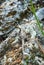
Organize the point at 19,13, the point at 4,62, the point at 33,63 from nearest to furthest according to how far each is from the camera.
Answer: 1. the point at 33,63
2. the point at 4,62
3. the point at 19,13

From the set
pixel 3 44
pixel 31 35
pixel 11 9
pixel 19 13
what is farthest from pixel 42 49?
pixel 11 9

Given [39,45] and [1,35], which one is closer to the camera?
[39,45]

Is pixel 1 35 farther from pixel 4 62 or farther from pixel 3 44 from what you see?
pixel 4 62

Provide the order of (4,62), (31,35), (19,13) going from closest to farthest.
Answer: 1. (4,62)
2. (31,35)
3. (19,13)

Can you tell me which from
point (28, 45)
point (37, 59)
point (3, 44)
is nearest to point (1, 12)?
point (3, 44)

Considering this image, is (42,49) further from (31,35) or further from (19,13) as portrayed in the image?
(19,13)

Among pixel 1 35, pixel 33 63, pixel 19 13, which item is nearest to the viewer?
pixel 33 63
